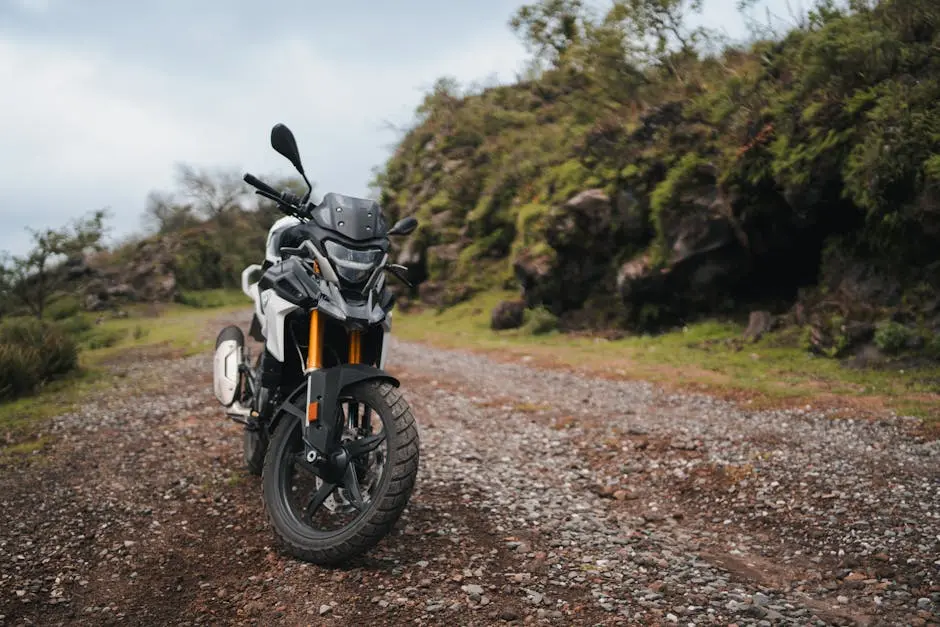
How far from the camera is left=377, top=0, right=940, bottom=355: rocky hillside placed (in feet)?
31.3

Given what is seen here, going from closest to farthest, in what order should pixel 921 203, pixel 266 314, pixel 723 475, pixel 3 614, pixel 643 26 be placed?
1. pixel 3 614
2. pixel 266 314
3. pixel 723 475
4. pixel 921 203
5. pixel 643 26

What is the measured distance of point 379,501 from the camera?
3.33m

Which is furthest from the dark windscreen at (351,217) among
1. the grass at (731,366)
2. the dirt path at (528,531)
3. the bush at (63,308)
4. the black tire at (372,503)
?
the bush at (63,308)

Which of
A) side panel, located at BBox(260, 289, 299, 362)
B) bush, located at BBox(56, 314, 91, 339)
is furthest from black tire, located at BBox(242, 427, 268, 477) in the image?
bush, located at BBox(56, 314, 91, 339)

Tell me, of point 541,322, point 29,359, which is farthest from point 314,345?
point 541,322

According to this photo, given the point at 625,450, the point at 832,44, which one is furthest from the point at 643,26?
the point at 625,450

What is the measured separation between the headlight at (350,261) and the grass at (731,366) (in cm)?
603

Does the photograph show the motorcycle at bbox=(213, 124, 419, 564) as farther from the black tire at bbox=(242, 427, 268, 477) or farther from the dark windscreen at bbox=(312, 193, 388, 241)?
the black tire at bbox=(242, 427, 268, 477)

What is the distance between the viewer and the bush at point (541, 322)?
17.3 metres

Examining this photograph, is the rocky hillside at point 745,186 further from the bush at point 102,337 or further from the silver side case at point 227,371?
the bush at point 102,337

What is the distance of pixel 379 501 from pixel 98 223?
106 feet

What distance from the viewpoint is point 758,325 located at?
40.2 ft

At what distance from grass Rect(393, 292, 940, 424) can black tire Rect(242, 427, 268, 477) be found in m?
6.02

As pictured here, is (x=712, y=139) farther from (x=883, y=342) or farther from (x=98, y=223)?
(x=98, y=223)
